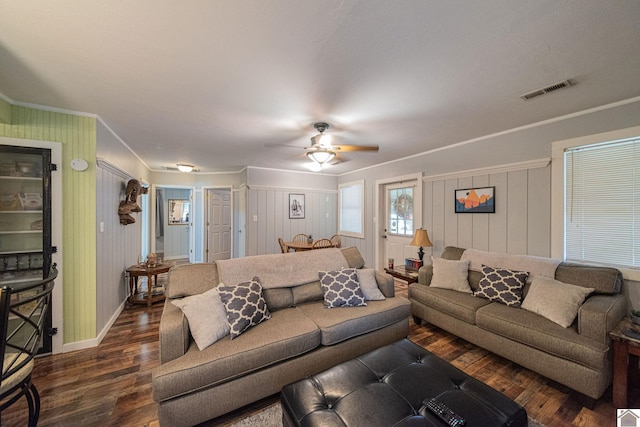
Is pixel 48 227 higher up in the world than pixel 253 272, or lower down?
higher up

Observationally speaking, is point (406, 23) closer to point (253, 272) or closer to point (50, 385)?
point (253, 272)

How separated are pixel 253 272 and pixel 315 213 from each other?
3876 millimetres

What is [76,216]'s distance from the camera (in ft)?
8.14

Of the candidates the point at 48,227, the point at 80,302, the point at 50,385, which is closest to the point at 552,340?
the point at 50,385

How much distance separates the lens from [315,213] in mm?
6176

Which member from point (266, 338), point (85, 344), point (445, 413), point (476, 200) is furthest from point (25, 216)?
point (476, 200)

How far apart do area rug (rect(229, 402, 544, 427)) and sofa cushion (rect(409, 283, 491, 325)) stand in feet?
2.99

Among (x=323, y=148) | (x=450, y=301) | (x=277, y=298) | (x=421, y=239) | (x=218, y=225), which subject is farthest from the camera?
(x=218, y=225)

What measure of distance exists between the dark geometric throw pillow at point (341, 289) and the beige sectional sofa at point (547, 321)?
983 mm

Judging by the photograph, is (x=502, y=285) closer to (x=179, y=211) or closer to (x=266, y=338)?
(x=266, y=338)

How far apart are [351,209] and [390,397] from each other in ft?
15.9

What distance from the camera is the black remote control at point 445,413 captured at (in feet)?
3.68

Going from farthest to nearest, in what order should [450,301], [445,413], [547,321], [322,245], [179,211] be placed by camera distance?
[179,211] < [322,245] < [450,301] < [547,321] < [445,413]

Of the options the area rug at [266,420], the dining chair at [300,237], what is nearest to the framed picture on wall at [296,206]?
the dining chair at [300,237]
